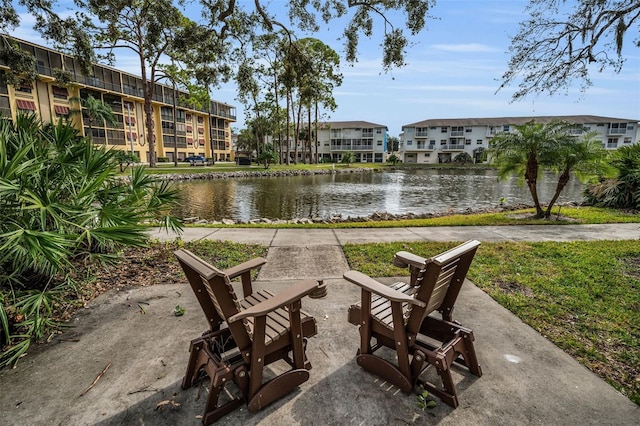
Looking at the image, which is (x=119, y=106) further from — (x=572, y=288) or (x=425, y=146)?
(x=572, y=288)

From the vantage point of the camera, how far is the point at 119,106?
4481cm

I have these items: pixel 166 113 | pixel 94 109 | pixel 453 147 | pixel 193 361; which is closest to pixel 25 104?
pixel 94 109

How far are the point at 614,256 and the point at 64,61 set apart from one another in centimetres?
5097

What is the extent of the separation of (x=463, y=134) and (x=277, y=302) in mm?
67123

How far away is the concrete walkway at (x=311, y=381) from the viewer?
2096mm

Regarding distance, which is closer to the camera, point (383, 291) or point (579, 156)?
point (383, 291)

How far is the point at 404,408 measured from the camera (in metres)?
2.16

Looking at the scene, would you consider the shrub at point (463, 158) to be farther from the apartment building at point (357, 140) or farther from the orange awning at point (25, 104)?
the orange awning at point (25, 104)

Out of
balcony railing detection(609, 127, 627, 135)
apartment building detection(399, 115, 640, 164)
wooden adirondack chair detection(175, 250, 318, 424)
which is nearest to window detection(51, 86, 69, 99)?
wooden adirondack chair detection(175, 250, 318, 424)

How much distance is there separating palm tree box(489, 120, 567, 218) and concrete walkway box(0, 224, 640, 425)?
7214 mm

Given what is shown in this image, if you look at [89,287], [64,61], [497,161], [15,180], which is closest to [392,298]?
[15,180]

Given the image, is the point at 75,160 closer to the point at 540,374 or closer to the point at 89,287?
the point at 89,287

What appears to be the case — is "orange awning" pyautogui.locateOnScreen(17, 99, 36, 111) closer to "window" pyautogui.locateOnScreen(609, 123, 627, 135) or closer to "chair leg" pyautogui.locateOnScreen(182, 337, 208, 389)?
"chair leg" pyautogui.locateOnScreen(182, 337, 208, 389)

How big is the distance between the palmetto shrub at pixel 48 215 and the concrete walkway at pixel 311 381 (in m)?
0.41
